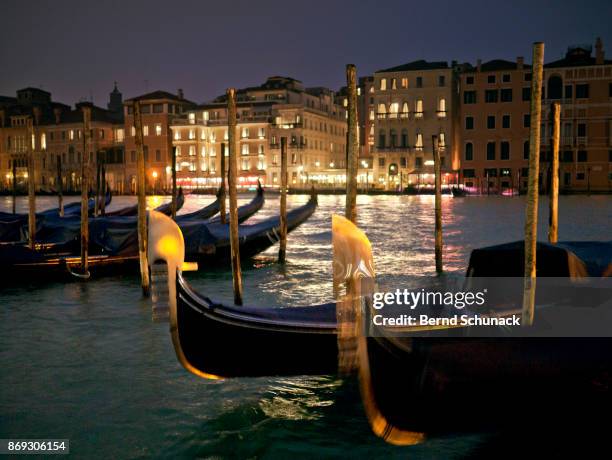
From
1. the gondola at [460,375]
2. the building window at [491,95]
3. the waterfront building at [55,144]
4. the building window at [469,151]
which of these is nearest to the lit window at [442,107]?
the building window at [469,151]

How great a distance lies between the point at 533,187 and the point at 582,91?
32.3 meters

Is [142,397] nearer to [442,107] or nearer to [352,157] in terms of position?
[352,157]

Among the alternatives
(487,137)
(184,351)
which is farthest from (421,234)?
(487,137)

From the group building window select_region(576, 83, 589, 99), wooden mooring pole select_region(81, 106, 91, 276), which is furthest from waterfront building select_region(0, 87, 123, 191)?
wooden mooring pole select_region(81, 106, 91, 276)

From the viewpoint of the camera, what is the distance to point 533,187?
4.63 meters

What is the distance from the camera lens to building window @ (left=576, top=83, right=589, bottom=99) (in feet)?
110

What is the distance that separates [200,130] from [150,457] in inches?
1613

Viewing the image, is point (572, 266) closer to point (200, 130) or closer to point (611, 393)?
point (611, 393)

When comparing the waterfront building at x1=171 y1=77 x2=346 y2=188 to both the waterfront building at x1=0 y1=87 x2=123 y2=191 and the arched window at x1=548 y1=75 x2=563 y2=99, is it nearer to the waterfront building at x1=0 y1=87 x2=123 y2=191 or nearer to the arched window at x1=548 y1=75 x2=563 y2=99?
the waterfront building at x1=0 y1=87 x2=123 y2=191

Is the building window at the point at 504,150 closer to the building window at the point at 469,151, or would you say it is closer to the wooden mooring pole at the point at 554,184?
the building window at the point at 469,151

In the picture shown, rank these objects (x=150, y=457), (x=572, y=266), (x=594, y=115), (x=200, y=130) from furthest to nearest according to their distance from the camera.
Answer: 1. (x=200, y=130)
2. (x=594, y=115)
3. (x=572, y=266)
4. (x=150, y=457)

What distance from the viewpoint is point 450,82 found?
3712 centimetres

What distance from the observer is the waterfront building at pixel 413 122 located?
37.2 metres

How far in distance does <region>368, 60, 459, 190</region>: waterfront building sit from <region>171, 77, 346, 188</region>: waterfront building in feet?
15.5
